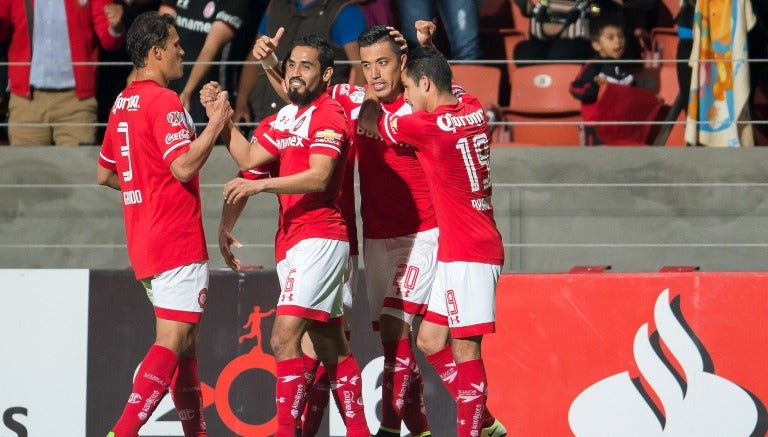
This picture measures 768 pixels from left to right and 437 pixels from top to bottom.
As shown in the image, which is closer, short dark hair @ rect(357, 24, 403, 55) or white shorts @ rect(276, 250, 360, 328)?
white shorts @ rect(276, 250, 360, 328)

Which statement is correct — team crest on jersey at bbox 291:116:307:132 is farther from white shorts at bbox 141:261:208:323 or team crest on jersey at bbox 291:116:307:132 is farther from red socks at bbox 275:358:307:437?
red socks at bbox 275:358:307:437

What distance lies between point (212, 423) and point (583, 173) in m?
3.22

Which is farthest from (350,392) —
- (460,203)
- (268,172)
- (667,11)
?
(667,11)

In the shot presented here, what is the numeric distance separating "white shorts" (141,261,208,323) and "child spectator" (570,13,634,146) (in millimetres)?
4153

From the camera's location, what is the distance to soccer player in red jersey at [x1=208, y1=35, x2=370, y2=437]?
731cm

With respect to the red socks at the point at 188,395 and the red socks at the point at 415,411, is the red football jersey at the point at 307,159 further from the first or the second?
the red socks at the point at 415,411

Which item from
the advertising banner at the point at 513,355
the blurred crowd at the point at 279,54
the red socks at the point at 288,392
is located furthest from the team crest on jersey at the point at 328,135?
the blurred crowd at the point at 279,54

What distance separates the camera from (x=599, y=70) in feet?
35.3

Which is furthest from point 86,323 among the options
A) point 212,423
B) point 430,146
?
point 430,146

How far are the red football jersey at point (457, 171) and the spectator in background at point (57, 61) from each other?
3.76 meters

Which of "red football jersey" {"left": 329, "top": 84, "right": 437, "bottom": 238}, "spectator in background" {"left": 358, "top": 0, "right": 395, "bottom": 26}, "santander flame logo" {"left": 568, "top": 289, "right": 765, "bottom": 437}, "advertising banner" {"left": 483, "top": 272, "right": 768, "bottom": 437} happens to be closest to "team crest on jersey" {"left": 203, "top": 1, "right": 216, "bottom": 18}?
"spectator in background" {"left": 358, "top": 0, "right": 395, "bottom": 26}

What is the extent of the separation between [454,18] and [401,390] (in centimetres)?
418

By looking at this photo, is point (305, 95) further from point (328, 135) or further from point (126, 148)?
point (126, 148)

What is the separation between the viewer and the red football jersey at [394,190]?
25.9 ft
